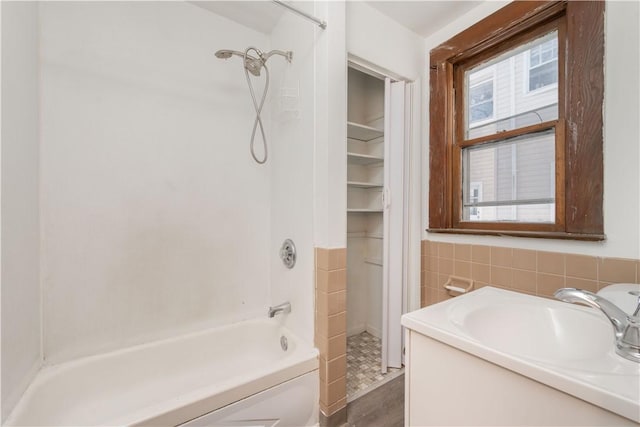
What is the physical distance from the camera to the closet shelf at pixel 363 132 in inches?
79.0

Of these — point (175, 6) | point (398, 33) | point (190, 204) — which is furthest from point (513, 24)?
point (190, 204)

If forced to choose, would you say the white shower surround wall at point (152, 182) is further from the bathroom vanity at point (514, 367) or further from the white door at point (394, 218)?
the bathroom vanity at point (514, 367)

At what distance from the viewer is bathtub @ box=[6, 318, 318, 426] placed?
3.24 feet

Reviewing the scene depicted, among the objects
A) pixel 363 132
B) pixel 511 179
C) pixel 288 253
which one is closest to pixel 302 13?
pixel 363 132

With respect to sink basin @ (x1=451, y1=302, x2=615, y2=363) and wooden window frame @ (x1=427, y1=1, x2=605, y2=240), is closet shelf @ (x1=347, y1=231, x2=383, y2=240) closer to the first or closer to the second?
wooden window frame @ (x1=427, y1=1, x2=605, y2=240)

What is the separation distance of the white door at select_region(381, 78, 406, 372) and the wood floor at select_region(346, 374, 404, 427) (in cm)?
22

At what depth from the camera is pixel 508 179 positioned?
1.44 meters

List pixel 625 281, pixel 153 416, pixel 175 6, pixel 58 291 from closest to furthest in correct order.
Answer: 1. pixel 153 416
2. pixel 625 281
3. pixel 58 291
4. pixel 175 6

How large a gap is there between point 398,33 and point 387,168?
88 centimetres

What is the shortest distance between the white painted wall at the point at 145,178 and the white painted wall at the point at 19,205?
0.27ft

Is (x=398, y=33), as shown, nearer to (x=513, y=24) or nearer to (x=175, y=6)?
(x=513, y=24)

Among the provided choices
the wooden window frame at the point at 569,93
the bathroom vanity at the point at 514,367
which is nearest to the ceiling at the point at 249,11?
the wooden window frame at the point at 569,93

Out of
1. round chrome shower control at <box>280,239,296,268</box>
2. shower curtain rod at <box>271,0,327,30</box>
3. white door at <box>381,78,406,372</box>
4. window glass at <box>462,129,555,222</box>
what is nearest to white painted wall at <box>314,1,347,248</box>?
shower curtain rod at <box>271,0,327,30</box>

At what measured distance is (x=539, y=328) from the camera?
37.2 inches
